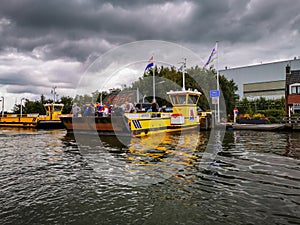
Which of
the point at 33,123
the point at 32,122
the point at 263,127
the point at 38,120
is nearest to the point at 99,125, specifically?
the point at 263,127

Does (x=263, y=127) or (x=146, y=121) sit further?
(x=263, y=127)

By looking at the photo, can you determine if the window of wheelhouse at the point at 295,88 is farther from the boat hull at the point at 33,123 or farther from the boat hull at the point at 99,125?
the boat hull at the point at 33,123

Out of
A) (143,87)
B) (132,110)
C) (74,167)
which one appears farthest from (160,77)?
(74,167)

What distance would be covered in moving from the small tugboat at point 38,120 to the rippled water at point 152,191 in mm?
20078

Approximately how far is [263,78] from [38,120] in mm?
53068

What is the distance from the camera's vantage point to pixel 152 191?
4590mm

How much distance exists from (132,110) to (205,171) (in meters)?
10.7

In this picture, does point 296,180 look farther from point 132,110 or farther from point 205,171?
point 132,110

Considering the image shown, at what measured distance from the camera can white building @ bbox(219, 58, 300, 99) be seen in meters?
58.4

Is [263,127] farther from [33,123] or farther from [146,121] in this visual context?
[33,123]

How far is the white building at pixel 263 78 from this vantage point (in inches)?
2301

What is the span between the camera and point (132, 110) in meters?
16.3

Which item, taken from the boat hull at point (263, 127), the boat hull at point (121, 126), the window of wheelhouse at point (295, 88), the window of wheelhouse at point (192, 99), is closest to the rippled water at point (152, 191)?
the boat hull at point (121, 126)

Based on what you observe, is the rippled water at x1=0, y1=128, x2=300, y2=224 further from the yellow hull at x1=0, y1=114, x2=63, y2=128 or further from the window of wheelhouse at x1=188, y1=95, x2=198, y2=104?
the yellow hull at x1=0, y1=114, x2=63, y2=128
